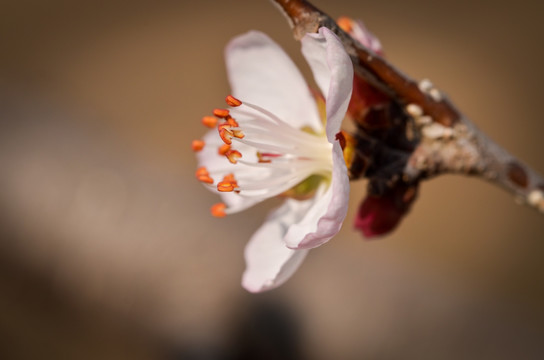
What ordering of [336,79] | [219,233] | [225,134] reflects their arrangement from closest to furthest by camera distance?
[336,79] → [225,134] → [219,233]

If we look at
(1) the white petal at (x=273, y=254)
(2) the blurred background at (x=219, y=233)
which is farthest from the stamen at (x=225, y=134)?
(2) the blurred background at (x=219, y=233)

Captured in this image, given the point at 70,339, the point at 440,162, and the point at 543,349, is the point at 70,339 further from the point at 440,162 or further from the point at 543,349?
the point at 440,162

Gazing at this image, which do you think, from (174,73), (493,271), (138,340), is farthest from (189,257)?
(174,73)

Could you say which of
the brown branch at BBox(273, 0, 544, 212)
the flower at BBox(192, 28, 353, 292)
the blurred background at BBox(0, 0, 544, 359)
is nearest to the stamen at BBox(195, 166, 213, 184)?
the flower at BBox(192, 28, 353, 292)

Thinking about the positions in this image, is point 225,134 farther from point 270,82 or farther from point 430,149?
point 430,149

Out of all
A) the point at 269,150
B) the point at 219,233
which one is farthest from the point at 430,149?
the point at 219,233

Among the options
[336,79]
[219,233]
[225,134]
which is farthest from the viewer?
[219,233]
